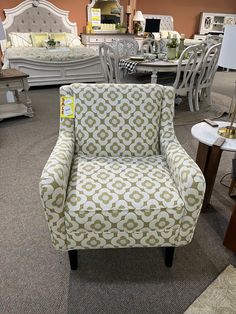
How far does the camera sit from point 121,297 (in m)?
1.32

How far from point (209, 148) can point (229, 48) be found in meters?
0.68

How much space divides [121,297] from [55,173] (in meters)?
0.75

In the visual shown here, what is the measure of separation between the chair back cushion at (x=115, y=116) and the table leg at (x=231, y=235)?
0.71 m

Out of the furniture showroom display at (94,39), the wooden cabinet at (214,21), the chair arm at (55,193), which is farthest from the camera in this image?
the wooden cabinet at (214,21)

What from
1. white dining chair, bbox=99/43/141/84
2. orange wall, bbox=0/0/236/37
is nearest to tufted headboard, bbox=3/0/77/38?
orange wall, bbox=0/0/236/37

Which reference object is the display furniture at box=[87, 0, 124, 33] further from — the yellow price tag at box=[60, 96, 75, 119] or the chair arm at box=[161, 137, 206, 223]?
the chair arm at box=[161, 137, 206, 223]

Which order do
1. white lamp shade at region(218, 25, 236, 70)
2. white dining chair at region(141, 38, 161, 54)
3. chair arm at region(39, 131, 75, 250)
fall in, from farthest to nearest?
white dining chair at region(141, 38, 161, 54) → white lamp shade at region(218, 25, 236, 70) → chair arm at region(39, 131, 75, 250)

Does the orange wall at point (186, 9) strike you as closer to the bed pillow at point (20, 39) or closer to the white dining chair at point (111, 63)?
the bed pillow at point (20, 39)

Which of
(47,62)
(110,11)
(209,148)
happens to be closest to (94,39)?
(110,11)

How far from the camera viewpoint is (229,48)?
1.66 meters

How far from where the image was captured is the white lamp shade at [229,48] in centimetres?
162

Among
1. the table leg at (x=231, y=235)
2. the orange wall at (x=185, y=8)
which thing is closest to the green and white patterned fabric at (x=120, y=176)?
the table leg at (x=231, y=235)

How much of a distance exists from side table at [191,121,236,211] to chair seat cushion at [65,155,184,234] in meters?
0.46

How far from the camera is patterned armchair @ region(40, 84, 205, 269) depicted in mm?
1226
